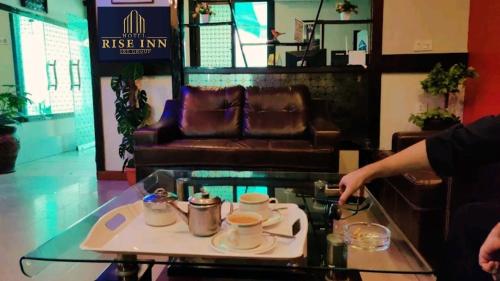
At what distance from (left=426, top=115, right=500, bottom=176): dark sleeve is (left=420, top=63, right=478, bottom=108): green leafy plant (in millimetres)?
2559

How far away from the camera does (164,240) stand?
117 centimetres

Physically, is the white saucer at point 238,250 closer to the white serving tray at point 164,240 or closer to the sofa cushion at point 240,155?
the white serving tray at point 164,240

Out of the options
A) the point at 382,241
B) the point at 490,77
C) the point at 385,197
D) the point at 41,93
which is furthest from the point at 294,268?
the point at 41,93

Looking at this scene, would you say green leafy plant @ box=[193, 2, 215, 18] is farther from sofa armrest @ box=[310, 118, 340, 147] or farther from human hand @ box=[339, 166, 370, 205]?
human hand @ box=[339, 166, 370, 205]

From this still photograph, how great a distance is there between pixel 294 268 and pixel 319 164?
1719 mm

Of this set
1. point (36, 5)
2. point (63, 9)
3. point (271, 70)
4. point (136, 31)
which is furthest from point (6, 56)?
point (271, 70)

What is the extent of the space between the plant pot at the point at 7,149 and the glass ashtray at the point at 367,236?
4.14m

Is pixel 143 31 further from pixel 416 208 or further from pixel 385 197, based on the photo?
pixel 416 208

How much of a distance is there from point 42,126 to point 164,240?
4.90m

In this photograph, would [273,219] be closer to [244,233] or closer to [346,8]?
[244,233]

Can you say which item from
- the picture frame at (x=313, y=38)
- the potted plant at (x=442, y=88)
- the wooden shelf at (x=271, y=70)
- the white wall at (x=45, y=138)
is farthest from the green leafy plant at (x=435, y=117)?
the white wall at (x=45, y=138)

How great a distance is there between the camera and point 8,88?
4715 millimetres

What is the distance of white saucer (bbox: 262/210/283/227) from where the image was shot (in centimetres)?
125

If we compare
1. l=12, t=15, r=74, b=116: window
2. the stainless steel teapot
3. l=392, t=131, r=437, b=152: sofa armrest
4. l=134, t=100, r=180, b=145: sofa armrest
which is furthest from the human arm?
l=12, t=15, r=74, b=116: window
